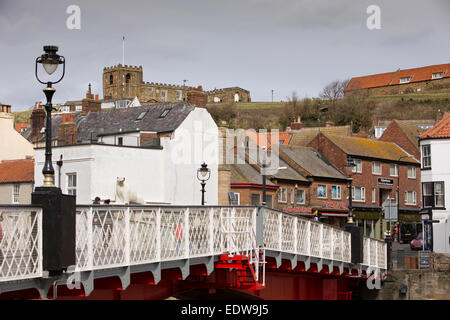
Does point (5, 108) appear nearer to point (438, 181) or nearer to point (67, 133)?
point (67, 133)

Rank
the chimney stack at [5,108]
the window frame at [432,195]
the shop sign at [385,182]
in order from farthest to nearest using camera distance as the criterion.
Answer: the shop sign at [385,182]
the chimney stack at [5,108]
the window frame at [432,195]

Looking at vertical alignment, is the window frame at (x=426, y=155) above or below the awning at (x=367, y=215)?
above

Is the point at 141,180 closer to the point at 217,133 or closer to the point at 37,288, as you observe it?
the point at 217,133

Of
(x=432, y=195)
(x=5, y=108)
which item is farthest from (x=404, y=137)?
(x=5, y=108)

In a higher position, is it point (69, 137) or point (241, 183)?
point (69, 137)

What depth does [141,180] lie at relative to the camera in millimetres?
42094

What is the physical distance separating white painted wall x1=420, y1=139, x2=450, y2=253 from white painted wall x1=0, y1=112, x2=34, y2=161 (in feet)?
95.5

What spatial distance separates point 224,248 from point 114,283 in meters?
4.89

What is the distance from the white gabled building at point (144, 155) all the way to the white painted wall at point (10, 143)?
4.71 meters

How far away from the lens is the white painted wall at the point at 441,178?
4803 centimetres

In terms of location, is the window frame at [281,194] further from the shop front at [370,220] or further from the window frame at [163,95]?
the window frame at [163,95]

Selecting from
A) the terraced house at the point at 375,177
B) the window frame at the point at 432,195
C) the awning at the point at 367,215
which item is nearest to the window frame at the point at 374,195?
the terraced house at the point at 375,177

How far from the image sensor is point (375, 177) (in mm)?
69188
